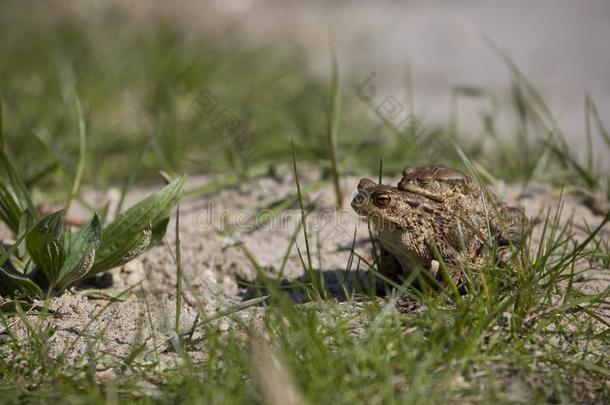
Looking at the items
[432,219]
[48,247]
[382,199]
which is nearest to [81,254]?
[48,247]

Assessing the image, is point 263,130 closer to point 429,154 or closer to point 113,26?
point 429,154

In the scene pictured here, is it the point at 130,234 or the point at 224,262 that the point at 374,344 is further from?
the point at 224,262

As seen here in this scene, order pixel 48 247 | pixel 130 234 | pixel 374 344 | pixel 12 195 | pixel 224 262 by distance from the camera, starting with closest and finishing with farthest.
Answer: pixel 374 344
pixel 48 247
pixel 130 234
pixel 12 195
pixel 224 262

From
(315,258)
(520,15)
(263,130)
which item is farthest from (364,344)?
(520,15)

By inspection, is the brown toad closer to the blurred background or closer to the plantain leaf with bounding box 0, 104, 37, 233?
the blurred background

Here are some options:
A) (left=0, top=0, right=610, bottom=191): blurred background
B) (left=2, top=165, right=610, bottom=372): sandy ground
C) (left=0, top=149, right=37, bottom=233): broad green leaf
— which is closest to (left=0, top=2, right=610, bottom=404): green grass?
(left=2, top=165, right=610, bottom=372): sandy ground

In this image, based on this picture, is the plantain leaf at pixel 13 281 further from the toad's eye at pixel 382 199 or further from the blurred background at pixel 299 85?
the toad's eye at pixel 382 199
